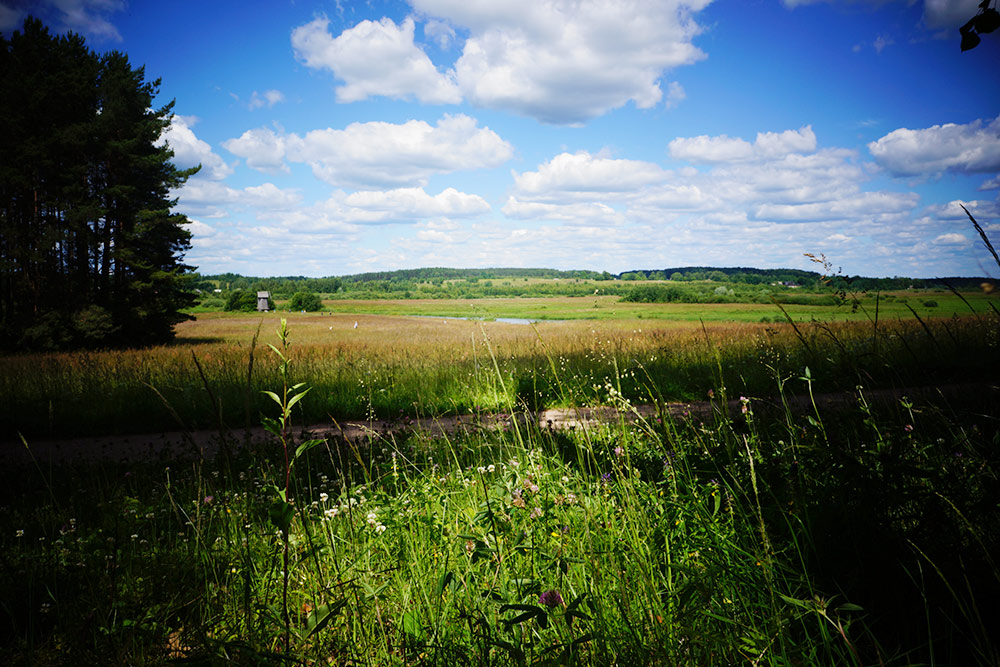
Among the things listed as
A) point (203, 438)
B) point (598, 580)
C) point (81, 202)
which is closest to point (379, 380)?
point (203, 438)

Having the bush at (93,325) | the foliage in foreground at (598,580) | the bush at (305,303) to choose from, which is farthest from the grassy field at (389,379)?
the bush at (305,303)

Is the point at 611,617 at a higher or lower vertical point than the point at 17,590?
higher

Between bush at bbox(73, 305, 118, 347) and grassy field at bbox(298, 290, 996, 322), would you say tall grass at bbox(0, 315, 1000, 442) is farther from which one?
bush at bbox(73, 305, 118, 347)

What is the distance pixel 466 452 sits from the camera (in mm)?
5496

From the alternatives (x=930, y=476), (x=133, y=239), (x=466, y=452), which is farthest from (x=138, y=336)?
(x=930, y=476)

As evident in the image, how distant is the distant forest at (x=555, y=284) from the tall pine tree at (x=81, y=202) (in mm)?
3396

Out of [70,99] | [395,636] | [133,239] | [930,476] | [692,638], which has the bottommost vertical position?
[395,636]

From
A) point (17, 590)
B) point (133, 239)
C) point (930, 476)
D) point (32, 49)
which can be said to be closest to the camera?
point (930, 476)

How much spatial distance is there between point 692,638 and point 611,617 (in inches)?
16.4

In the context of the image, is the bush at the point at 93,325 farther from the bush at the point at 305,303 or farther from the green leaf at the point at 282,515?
the bush at the point at 305,303

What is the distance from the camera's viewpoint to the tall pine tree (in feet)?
66.9

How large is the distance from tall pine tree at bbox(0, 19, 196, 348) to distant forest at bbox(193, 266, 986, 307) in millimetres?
3396

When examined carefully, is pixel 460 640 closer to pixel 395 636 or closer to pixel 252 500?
pixel 395 636

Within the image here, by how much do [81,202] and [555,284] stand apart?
104m
